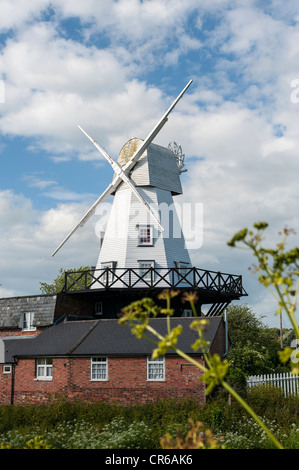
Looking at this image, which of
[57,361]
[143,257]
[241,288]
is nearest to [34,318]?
[57,361]

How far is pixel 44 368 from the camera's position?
1008 inches

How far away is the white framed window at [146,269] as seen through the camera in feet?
96.0

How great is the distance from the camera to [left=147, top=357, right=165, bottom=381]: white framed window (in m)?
22.9

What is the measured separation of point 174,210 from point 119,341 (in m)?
11.4

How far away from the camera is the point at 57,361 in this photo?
25.0 metres

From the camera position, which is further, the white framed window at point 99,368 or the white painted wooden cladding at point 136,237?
the white painted wooden cladding at point 136,237

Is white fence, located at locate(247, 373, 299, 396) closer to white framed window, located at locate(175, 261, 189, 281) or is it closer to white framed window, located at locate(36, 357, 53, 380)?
white framed window, located at locate(175, 261, 189, 281)

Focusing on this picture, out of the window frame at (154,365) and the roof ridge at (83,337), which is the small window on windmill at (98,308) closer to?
the roof ridge at (83,337)

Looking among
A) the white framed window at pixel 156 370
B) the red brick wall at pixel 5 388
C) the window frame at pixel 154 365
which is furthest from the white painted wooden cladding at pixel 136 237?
the red brick wall at pixel 5 388

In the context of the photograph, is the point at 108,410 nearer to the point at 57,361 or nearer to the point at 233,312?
the point at 57,361

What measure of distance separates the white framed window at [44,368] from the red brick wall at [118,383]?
217mm

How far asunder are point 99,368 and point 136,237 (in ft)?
31.2

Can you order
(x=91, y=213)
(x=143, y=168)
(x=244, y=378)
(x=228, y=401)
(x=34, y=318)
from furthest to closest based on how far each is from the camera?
(x=91, y=213) → (x=143, y=168) → (x=34, y=318) → (x=244, y=378) → (x=228, y=401)

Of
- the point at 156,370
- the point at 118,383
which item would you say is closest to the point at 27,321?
the point at 118,383
